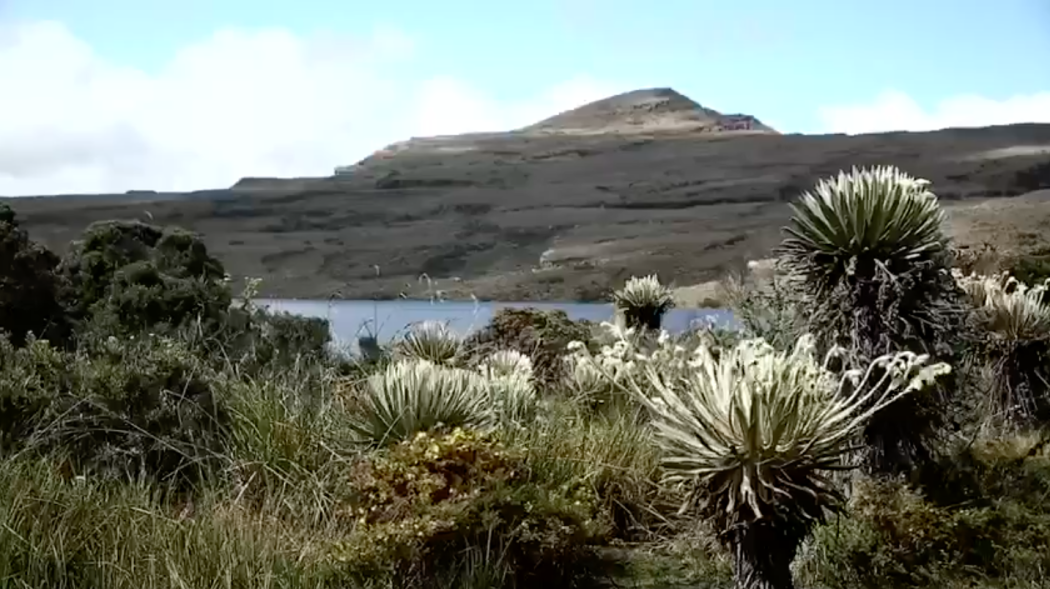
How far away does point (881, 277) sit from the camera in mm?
5715

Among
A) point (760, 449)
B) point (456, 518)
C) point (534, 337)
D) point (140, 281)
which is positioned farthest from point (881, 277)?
point (140, 281)

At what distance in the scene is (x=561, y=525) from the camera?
5.00 m

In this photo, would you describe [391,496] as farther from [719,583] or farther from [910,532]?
[910,532]

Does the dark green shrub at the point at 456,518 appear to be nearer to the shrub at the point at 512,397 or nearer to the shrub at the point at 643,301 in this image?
the shrub at the point at 512,397

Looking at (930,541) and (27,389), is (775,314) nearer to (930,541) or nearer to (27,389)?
(930,541)

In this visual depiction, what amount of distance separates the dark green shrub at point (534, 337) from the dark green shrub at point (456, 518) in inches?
217

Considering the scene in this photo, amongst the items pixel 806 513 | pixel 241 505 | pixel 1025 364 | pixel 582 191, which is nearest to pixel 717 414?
pixel 806 513

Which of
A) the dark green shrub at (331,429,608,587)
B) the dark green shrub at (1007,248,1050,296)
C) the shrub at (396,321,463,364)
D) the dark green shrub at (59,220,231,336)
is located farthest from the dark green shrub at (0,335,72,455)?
the dark green shrub at (1007,248,1050,296)

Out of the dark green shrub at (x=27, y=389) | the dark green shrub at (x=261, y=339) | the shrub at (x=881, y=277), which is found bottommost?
the dark green shrub at (x=261, y=339)

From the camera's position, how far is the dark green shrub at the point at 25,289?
1055 cm

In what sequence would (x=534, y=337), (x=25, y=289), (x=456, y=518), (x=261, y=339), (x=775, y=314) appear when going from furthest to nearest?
(x=534, y=337), (x=25, y=289), (x=261, y=339), (x=775, y=314), (x=456, y=518)

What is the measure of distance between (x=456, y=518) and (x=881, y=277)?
260 centimetres

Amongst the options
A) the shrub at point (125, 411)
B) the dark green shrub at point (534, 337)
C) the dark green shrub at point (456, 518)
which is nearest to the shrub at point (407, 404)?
the dark green shrub at point (456, 518)

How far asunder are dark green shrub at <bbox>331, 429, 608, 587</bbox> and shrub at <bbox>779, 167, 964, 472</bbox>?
5.75ft
